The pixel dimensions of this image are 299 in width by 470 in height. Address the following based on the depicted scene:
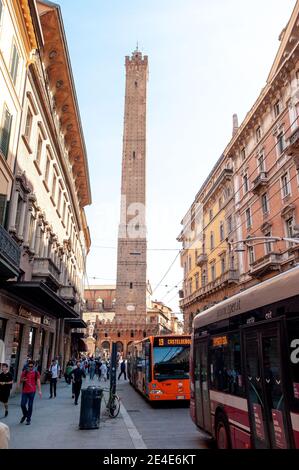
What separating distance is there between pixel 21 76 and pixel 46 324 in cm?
1508

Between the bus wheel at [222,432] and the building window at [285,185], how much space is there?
21427 millimetres

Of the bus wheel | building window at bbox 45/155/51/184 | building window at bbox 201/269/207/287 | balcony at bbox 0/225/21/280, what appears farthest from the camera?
building window at bbox 201/269/207/287

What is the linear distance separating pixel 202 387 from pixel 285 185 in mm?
21056

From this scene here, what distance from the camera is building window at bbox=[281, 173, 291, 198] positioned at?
87.5 ft

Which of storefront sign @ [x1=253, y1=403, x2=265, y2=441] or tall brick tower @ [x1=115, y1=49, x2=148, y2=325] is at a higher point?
tall brick tower @ [x1=115, y1=49, x2=148, y2=325]

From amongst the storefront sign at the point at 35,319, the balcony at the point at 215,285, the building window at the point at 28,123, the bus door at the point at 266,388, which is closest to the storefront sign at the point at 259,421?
the bus door at the point at 266,388

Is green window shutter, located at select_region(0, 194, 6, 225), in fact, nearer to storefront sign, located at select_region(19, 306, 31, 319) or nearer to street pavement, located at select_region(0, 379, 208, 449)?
storefront sign, located at select_region(19, 306, 31, 319)

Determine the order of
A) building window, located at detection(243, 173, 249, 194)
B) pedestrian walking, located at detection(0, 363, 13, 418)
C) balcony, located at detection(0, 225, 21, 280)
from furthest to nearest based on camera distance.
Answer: building window, located at detection(243, 173, 249, 194), balcony, located at detection(0, 225, 21, 280), pedestrian walking, located at detection(0, 363, 13, 418)

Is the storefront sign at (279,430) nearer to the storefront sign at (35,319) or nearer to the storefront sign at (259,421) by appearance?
the storefront sign at (259,421)

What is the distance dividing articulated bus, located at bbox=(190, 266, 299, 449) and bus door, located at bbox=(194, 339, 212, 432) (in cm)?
2

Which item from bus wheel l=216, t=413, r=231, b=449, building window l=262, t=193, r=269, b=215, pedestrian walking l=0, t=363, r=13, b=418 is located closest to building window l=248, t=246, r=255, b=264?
building window l=262, t=193, r=269, b=215

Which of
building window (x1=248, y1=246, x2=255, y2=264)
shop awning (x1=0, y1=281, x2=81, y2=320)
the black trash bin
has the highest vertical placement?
building window (x1=248, y1=246, x2=255, y2=264)

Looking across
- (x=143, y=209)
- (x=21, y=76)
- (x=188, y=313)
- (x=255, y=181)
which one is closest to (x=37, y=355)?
(x=21, y=76)

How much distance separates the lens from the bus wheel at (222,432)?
22.7 ft
